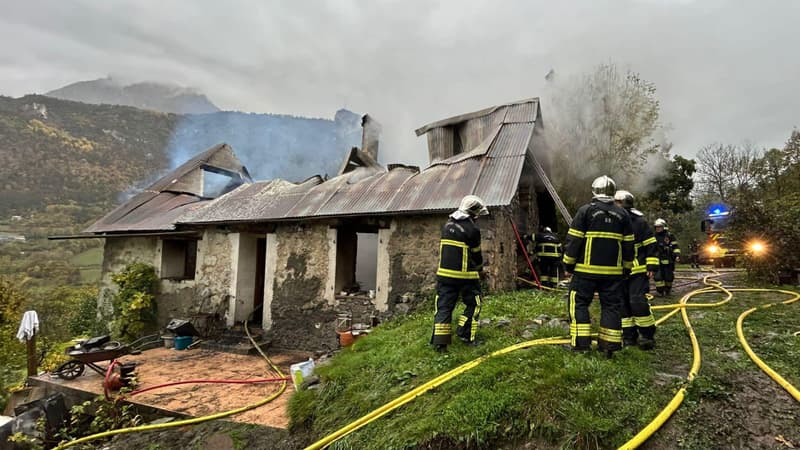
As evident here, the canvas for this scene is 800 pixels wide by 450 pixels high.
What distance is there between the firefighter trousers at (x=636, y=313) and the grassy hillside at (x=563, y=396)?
0.27 meters

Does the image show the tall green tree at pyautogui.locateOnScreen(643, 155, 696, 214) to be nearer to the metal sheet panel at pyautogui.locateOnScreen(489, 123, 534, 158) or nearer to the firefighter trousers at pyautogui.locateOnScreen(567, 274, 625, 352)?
the metal sheet panel at pyautogui.locateOnScreen(489, 123, 534, 158)

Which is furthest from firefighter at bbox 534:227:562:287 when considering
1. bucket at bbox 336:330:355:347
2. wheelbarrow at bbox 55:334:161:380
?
wheelbarrow at bbox 55:334:161:380

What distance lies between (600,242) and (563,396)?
1.60 m

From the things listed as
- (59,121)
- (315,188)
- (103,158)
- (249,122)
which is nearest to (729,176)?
(315,188)

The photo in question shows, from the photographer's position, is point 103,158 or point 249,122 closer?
point 249,122

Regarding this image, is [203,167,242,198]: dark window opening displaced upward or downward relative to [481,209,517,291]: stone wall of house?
upward

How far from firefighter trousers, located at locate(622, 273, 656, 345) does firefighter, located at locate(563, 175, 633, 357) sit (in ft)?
1.27

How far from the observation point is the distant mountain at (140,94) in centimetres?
11612

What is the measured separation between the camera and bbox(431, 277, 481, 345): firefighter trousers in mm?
4688

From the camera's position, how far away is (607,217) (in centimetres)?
397

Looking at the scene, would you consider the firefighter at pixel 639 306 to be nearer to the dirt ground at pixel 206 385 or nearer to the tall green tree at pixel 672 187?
the dirt ground at pixel 206 385

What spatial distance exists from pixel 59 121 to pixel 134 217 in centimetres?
5904

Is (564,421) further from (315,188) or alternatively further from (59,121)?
(59,121)

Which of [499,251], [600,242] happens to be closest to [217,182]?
[499,251]
